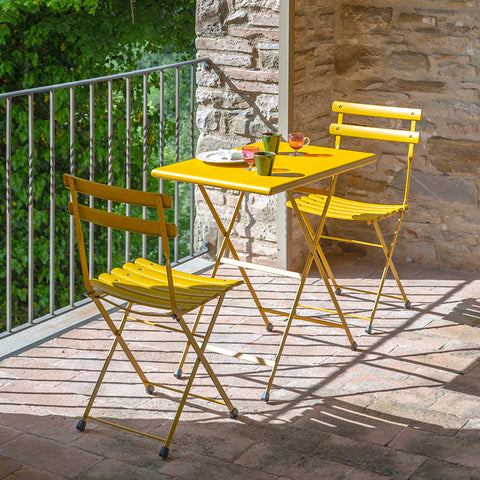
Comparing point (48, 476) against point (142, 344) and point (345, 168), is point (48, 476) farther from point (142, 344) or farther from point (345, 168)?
point (345, 168)

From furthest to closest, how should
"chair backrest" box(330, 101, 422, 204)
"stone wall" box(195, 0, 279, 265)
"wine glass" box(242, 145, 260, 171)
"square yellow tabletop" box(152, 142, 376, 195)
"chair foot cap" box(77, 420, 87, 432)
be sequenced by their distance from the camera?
"stone wall" box(195, 0, 279, 265) < "chair backrest" box(330, 101, 422, 204) < "wine glass" box(242, 145, 260, 171) < "square yellow tabletop" box(152, 142, 376, 195) < "chair foot cap" box(77, 420, 87, 432)

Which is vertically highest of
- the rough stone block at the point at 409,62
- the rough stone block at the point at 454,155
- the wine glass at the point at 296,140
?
the rough stone block at the point at 409,62

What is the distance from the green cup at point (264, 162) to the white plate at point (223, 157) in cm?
22

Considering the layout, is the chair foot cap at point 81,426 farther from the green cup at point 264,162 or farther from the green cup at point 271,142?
the green cup at point 271,142

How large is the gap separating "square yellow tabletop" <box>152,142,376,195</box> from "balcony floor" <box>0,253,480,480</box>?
31.4 inches

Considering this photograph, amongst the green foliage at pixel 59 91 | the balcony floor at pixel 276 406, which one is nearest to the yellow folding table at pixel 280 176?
the balcony floor at pixel 276 406

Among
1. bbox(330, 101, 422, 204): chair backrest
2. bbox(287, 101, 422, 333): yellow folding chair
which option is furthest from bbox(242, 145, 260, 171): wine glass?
bbox(330, 101, 422, 204): chair backrest

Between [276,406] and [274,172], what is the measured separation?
91 centimetres

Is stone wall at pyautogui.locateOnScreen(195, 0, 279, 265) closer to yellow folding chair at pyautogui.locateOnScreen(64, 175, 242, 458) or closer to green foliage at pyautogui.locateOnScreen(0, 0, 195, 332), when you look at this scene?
yellow folding chair at pyautogui.locateOnScreen(64, 175, 242, 458)

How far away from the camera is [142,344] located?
402 centimetres

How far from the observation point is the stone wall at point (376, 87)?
486cm

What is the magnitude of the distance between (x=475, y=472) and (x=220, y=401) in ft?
3.18

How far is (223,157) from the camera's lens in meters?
3.84

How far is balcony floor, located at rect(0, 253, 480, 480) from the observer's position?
2992mm
